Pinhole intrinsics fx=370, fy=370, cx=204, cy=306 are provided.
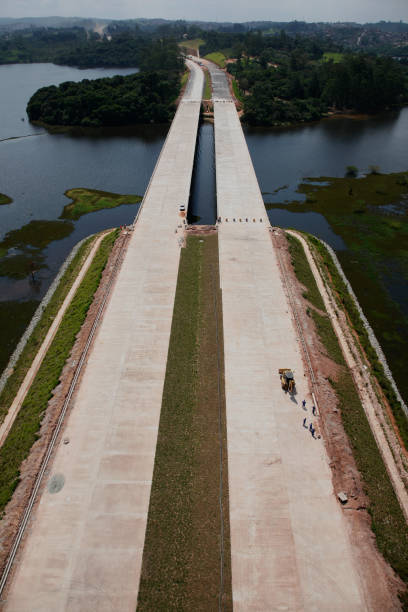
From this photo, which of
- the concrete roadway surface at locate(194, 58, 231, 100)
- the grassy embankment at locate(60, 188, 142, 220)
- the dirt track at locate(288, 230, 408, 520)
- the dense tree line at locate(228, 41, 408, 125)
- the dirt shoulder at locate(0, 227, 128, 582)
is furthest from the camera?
the concrete roadway surface at locate(194, 58, 231, 100)

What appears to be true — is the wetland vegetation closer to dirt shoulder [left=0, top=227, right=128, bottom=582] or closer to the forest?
dirt shoulder [left=0, top=227, right=128, bottom=582]

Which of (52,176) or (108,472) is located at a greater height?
(108,472)

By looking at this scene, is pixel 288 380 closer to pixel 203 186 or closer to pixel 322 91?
pixel 203 186

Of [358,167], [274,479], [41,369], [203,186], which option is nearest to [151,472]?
[274,479]

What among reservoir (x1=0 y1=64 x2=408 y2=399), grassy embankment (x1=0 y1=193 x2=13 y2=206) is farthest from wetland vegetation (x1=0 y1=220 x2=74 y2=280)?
grassy embankment (x1=0 y1=193 x2=13 y2=206)

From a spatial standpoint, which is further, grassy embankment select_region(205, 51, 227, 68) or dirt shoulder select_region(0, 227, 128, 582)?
grassy embankment select_region(205, 51, 227, 68)

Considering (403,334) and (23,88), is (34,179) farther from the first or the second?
(23,88)

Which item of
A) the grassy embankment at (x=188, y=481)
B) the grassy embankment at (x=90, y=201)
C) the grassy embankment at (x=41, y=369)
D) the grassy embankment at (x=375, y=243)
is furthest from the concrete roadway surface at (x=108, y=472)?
the grassy embankment at (x=90, y=201)
